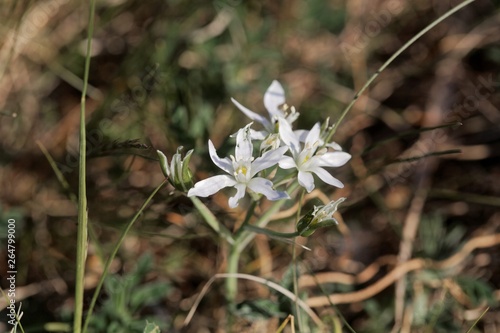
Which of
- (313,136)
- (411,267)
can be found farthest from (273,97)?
(411,267)

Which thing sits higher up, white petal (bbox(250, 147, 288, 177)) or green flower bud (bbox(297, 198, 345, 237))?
white petal (bbox(250, 147, 288, 177))

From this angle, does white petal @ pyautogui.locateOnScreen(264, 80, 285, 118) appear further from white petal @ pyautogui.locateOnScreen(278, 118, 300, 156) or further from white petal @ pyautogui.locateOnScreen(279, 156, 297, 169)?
white petal @ pyautogui.locateOnScreen(279, 156, 297, 169)

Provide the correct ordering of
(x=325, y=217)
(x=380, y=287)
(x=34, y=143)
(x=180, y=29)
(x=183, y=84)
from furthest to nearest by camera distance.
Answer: (x=180, y=29)
(x=34, y=143)
(x=183, y=84)
(x=380, y=287)
(x=325, y=217)

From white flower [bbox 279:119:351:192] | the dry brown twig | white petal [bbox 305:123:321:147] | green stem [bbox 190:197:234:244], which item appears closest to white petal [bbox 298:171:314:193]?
white flower [bbox 279:119:351:192]

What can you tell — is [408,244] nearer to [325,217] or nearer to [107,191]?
[325,217]

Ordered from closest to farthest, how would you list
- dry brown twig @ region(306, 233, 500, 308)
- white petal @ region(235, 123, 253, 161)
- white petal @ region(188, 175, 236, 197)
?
white petal @ region(188, 175, 236, 197) → white petal @ region(235, 123, 253, 161) → dry brown twig @ region(306, 233, 500, 308)

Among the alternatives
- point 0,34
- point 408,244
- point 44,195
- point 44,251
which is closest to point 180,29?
point 0,34
